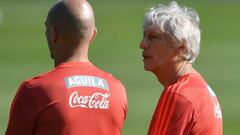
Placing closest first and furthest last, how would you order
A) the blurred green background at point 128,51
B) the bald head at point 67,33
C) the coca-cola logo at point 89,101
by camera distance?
the coca-cola logo at point 89,101 → the bald head at point 67,33 → the blurred green background at point 128,51

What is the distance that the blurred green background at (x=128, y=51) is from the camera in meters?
11.1

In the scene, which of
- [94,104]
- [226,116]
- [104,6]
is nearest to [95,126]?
[94,104]

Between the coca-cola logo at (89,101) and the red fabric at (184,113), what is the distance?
46 cm

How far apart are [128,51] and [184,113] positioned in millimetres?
7322

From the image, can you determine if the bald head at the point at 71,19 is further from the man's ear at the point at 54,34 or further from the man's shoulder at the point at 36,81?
the man's shoulder at the point at 36,81

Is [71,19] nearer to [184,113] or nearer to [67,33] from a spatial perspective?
[67,33]

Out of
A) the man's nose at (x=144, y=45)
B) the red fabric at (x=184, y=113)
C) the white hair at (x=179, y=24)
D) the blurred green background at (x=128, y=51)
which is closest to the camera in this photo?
the red fabric at (x=184, y=113)

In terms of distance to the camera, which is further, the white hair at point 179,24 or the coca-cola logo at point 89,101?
the white hair at point 179,24

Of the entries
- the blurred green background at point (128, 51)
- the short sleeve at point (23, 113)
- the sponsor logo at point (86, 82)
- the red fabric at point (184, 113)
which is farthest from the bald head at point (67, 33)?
the blurred green background at point (128, 51)

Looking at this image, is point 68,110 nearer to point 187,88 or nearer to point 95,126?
point 95,126

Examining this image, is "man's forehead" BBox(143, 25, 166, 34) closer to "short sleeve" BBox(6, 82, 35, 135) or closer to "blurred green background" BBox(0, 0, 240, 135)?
"short sleeve" BBox(6, 82, 35, 135)

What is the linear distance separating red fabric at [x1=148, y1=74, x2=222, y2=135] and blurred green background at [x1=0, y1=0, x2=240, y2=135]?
4852mm

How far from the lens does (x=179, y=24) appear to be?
222 inches

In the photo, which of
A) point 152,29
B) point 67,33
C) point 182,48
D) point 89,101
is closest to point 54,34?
point 67,33
